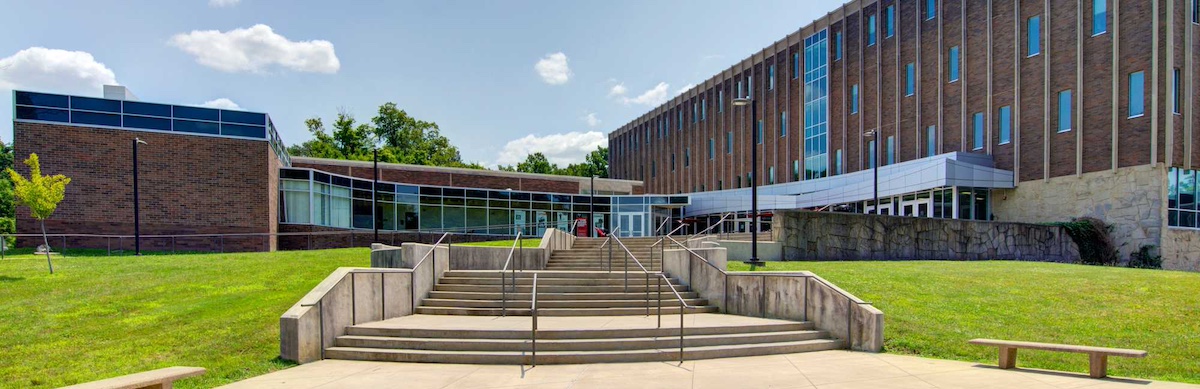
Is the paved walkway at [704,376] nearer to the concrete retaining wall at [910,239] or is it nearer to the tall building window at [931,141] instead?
the concrete retaining wall at [910,239]

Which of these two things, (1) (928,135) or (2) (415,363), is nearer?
(2) (415,363)

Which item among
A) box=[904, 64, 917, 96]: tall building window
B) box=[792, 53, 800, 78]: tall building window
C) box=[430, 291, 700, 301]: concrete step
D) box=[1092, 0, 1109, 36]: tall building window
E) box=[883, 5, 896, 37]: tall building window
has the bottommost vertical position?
box=[430, 291, 700, 301]: concrete step

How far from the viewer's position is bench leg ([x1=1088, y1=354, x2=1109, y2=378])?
27.3 ft

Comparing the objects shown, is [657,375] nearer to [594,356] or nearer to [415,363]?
[594,356]

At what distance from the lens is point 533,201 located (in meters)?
42.4

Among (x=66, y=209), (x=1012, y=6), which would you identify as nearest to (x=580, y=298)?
(x=66, y=209)

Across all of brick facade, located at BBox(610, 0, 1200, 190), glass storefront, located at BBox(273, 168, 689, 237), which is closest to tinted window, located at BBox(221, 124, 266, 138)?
glass storefront, located at BBox(273, 168, 689, 237)

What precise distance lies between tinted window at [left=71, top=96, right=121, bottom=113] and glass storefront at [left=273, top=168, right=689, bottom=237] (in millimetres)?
6500

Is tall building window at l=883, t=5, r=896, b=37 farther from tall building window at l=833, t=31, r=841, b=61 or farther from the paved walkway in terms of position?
the paved walkway

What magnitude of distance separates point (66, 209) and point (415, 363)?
22982mm

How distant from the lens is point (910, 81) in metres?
37.7

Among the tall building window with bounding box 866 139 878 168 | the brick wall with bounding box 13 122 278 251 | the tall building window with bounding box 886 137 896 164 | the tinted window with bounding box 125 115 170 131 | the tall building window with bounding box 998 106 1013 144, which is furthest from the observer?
the tall building window with bounding box 866 139 878 168

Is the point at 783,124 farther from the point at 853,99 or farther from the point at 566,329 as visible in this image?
the point at 566,329

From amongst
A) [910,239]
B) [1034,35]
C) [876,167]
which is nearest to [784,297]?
[910,239]
